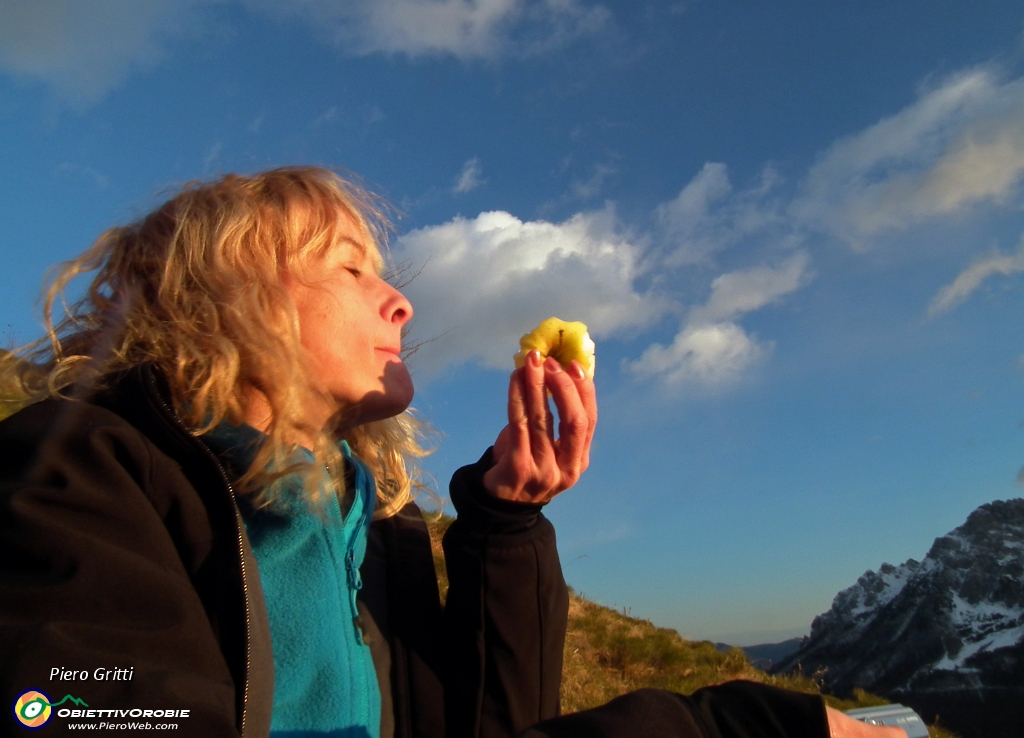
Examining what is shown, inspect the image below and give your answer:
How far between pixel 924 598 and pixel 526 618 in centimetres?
11250

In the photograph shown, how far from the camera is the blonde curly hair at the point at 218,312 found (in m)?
1.94

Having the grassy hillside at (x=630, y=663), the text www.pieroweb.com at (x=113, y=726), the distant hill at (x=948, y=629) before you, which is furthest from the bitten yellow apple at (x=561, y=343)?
the distant hill at (x=948, y=629)

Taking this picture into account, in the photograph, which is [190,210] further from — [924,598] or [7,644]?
[924,598]

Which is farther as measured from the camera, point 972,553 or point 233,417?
point 972,553

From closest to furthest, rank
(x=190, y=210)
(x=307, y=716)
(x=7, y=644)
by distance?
(x=7, y=644), (x=307, y=716), (x=190, y=210)

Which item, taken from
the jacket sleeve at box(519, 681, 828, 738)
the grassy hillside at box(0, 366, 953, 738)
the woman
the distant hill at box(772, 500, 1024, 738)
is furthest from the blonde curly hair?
the distant hill at box(772, 500, 1024, 738)

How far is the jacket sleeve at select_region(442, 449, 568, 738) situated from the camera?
228 cm

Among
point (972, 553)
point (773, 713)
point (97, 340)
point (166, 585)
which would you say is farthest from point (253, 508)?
point (972, 553)

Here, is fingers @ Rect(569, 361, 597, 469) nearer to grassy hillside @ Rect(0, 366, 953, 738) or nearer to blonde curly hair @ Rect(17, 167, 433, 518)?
blonde curly hair @ Rect(17, 167, 433, 518)

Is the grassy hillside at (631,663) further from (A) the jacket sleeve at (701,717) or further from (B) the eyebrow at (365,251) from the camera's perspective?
(A) the jacket sleeve at (701,717)

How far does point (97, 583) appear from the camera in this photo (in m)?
1.20

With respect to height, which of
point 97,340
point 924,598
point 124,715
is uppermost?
point 97,340

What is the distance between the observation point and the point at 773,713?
1234 mm

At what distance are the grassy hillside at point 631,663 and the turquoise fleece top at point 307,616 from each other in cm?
467
